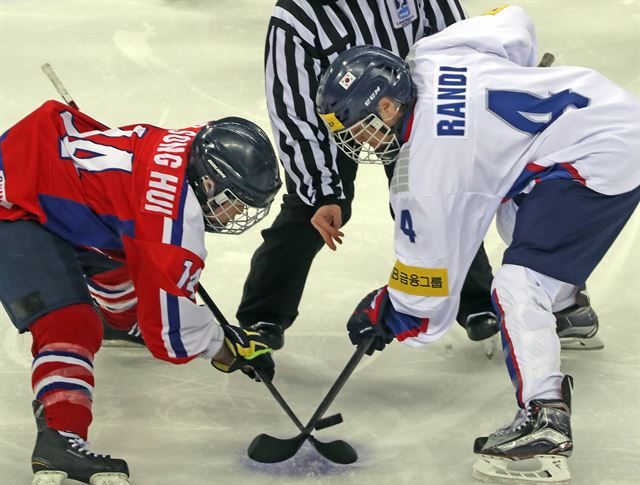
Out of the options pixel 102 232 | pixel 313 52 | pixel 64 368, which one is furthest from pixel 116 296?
pixel 313 52

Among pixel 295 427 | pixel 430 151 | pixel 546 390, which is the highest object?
pixel 430 151

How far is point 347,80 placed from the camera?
2.78 m

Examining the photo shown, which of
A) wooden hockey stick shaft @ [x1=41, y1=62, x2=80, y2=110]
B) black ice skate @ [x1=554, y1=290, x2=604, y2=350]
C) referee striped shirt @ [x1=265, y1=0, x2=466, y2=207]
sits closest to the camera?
referee striped shirt @ [x1=265, y1=0, x2=466, y2=207]

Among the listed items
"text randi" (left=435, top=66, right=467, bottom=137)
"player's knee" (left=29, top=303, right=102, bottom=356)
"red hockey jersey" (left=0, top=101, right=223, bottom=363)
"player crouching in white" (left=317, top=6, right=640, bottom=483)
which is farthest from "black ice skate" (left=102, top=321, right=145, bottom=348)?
"text randi" (left=435, top=66, right=467, bottom=137)

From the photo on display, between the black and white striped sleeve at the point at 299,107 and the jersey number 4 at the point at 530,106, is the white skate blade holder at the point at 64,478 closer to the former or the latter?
the black and white striped sleeve at the point at 299,107

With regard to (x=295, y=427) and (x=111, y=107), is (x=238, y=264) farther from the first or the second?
(x=111, y=107)

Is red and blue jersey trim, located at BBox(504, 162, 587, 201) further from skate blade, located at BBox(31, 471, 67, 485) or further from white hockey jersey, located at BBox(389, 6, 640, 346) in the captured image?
skate blade, located at BBox(31, 471, 67, 485)

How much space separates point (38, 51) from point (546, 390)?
3762mm

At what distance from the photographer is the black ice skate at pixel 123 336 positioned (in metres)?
3.52

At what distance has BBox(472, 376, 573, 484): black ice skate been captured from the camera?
2.77 meters

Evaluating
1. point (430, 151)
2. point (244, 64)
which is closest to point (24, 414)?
point (430, 151)

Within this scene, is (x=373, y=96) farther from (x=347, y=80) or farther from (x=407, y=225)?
(x=407, y=225)

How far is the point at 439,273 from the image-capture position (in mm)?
2836

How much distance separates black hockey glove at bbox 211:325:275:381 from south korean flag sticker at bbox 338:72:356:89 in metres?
0.73
